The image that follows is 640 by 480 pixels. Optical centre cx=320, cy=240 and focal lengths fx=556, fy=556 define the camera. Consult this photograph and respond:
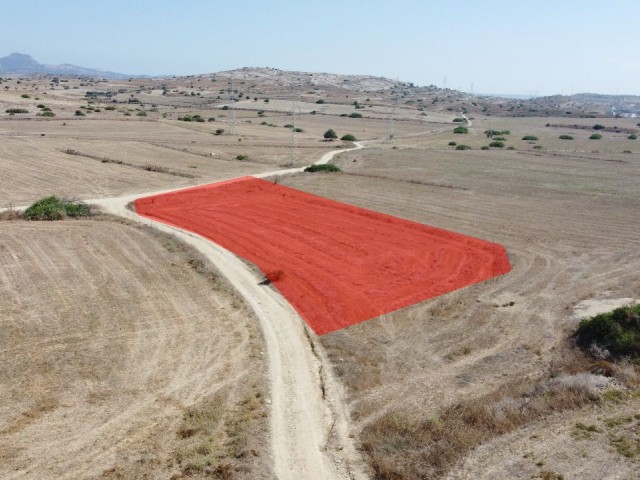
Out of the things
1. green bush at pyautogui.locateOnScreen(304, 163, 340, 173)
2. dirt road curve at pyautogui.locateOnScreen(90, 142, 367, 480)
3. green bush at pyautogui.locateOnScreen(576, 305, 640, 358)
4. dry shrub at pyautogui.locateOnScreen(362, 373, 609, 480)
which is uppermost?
green bush at pyautogui.locateOnScreen(304, 163, 340, 173)

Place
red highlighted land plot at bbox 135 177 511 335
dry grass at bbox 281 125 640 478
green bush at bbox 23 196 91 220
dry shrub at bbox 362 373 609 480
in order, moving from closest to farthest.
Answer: dry shrub at bbox 362 373 609 480
dry grass at bbox 281 125 640 478
red highlighted land plot at bbox 135 177 511 335
green bush at bbox 23 196 91 220

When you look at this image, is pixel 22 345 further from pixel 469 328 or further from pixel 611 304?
pixel 611 304

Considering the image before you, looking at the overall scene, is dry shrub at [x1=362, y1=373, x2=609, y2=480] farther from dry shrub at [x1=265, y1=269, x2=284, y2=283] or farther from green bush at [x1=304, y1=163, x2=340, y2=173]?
green bush at [x1=304, y1=163, x2=340, y2=173]

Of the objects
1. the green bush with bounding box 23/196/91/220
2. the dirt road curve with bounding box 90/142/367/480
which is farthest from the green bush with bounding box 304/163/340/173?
the dirt road curve with bounding box 90/142/367/480

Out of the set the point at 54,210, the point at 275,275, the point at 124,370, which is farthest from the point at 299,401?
the point at 54,210

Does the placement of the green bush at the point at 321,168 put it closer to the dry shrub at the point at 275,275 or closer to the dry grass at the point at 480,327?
the dry grass at the point at 480,327

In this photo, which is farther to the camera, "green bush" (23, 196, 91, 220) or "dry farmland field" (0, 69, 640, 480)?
"green bush" (23, 196, 91, 220)

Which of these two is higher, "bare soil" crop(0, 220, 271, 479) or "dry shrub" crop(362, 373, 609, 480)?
"dry shrub" crop(362, 373, 609, 480)
